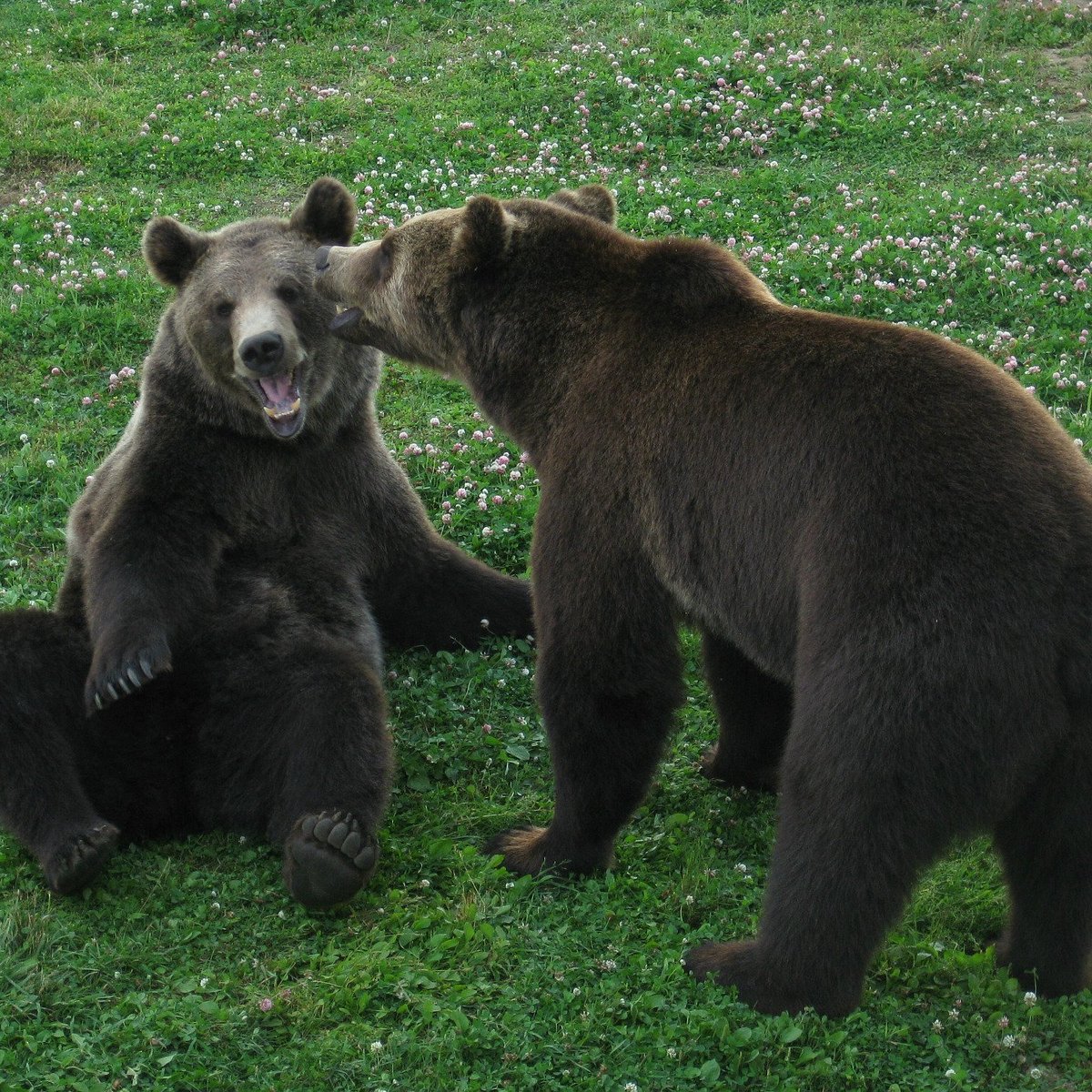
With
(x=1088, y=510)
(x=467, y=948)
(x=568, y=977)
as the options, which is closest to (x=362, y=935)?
(x=467, y=948)

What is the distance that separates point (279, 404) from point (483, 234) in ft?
4.64

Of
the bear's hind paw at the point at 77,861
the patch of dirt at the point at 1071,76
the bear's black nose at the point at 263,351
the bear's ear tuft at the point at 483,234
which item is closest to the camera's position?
the bear's hind paw at the point at 77,861

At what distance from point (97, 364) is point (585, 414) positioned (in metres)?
5.02

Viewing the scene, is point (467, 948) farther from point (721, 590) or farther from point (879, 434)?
point (879, 434)

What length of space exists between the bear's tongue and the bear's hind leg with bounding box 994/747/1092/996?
357 centimetres

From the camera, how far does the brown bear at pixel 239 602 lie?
5637 mm

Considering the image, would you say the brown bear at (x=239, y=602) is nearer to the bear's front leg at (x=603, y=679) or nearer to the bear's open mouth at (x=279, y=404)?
the bear's open mouth at (x=279, y=404)

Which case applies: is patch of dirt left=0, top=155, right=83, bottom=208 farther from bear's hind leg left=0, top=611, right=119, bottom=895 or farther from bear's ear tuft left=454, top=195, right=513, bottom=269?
bear's ear tuft left=454, top=195, right=513, bottom=269

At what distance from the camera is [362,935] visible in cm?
511

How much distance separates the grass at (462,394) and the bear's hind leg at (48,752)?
185 millimetres

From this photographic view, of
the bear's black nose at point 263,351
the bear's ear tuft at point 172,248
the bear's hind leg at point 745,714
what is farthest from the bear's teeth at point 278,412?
the bear's hind leg at point 745,714

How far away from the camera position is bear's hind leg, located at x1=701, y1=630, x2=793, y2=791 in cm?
584

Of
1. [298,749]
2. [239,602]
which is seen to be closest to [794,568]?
[298,749]

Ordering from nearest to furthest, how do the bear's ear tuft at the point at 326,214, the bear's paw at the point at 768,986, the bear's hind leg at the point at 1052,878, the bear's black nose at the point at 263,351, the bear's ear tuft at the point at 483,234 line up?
the bear's hind leg at the point at 1052,878 < the bear's paw at the point at 768,986 < the bear's ear tuft at the point at 483,234 < the bear's black nose at the point at 263,351 < the bear's ear tuft at the point at 326,214
